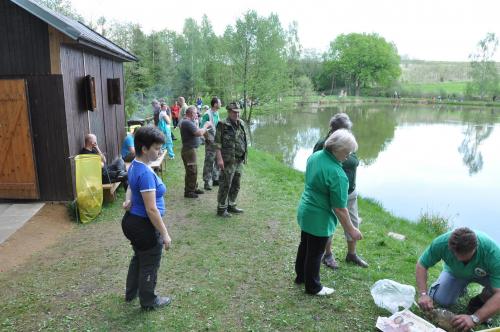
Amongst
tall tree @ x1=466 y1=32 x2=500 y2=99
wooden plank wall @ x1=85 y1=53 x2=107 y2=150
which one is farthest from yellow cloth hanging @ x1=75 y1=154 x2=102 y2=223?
tall tree @ x1=466 y1=32 x2=500 y2=99

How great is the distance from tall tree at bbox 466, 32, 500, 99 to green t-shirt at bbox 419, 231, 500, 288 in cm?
5979

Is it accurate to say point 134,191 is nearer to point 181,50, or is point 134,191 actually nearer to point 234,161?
point 234,161

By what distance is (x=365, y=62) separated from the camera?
6925cm

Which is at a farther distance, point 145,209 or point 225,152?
point 225,152

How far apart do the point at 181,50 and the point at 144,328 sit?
137 feet

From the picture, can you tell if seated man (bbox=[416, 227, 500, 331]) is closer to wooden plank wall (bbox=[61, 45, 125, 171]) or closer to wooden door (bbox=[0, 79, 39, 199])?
wooden plank wall (bbox=[61, 45, 125, 171])

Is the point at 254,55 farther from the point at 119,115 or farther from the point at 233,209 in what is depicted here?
the point at 233,209

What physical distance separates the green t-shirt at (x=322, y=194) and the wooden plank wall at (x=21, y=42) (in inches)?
186

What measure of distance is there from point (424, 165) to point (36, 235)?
1355cm

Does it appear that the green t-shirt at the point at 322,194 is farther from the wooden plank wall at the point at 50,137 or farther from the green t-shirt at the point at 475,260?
the wooden plank wall at the point at 50,137

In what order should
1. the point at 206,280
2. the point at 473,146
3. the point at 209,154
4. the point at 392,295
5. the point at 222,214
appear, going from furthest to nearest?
the point at 473,146
the point at 209,154
the point at 222,214
the point at 206,280
the point at 392,295

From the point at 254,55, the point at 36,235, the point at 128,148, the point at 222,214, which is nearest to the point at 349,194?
the point at 222,214

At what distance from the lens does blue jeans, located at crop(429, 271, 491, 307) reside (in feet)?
11.4

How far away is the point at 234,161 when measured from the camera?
588 centimetres
